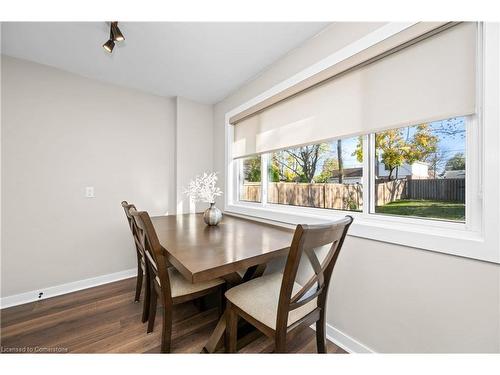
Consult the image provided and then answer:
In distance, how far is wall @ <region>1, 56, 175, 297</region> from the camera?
6.30 feet

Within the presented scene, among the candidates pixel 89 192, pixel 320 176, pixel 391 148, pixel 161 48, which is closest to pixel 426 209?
pixel 391 148

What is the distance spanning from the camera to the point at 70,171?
7.16 feet

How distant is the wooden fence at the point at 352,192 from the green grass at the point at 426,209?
27mm

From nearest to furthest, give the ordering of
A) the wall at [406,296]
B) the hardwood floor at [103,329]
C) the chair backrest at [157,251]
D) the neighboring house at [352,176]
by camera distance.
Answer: the wall at [406,296] → the chair backrest at [157,251] → the hardwood floor at [103,329] → the neighboring house at [352,176]

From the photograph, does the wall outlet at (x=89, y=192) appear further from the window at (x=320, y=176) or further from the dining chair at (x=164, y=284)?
the window at (x=320, y=176)

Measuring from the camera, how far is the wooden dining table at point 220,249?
3.26 ft

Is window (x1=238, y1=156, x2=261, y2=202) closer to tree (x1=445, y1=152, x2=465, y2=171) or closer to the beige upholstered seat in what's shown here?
the beige upholstered seat

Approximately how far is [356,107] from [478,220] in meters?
0.90

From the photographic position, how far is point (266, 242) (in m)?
1.40

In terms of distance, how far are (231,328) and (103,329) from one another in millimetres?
1147

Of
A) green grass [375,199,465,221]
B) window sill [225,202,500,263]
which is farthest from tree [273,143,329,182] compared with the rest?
green grass [375,199,465,221]

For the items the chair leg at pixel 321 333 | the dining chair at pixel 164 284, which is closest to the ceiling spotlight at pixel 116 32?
the dining chair at pixel 164 284
